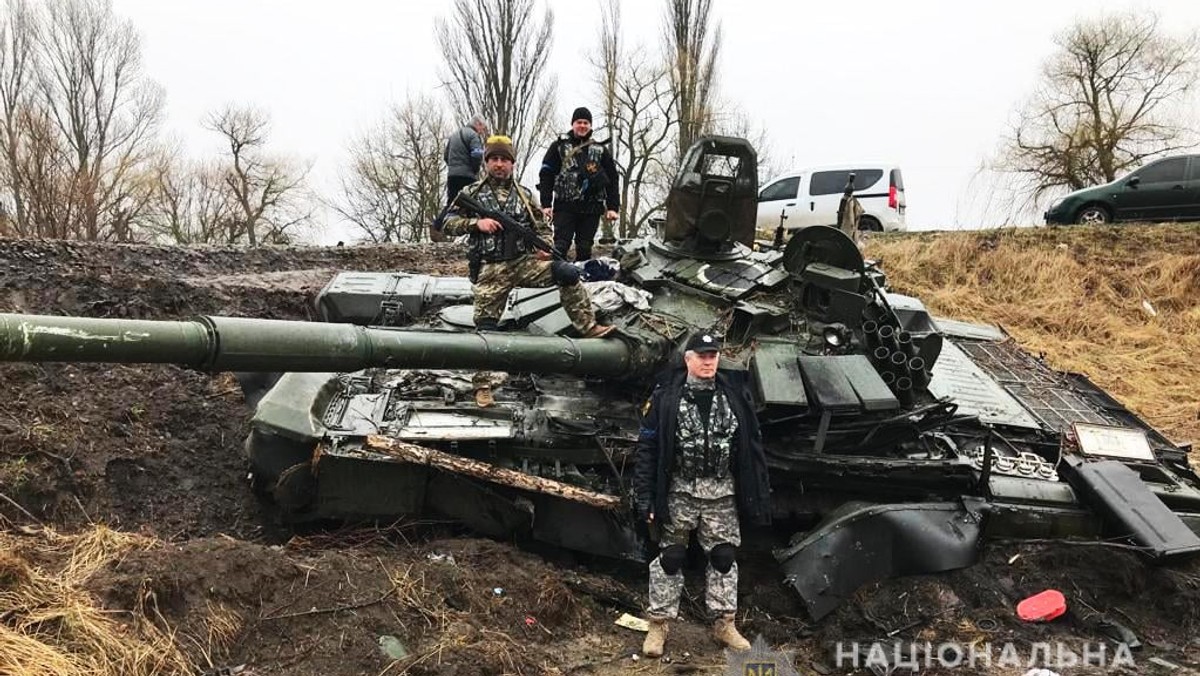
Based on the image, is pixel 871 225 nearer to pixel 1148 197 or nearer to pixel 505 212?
pixel 1148 197

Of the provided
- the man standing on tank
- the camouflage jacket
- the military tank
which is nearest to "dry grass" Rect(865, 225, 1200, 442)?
the military tank

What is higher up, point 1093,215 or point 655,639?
point 1093,215

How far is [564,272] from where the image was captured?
19.9 feet

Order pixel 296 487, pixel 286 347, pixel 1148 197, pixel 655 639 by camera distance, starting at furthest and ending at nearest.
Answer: pixel 1148 197 < pixel 296 487 < pixel 655 639 < pixel 286 347

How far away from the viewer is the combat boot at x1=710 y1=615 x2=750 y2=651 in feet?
16.4

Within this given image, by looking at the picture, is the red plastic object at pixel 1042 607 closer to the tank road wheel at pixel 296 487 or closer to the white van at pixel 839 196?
the tank road wheel at pixel 296 487

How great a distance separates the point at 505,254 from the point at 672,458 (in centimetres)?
232

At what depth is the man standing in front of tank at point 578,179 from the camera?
8500 mm

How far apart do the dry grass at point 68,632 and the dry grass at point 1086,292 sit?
12275 millimetres

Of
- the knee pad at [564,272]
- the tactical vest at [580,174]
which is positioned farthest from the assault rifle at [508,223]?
the tactical vest at [580,174]

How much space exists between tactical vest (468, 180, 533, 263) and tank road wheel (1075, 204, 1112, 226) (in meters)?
14.0

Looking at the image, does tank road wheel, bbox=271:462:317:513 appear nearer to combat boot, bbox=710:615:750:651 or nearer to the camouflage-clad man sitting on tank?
the camouflage-clad man sitting on tank

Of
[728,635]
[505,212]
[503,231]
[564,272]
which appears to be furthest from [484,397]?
[728,635]

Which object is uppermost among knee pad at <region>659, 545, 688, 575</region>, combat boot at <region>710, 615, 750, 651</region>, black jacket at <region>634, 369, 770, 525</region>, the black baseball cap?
the black baseball cap
